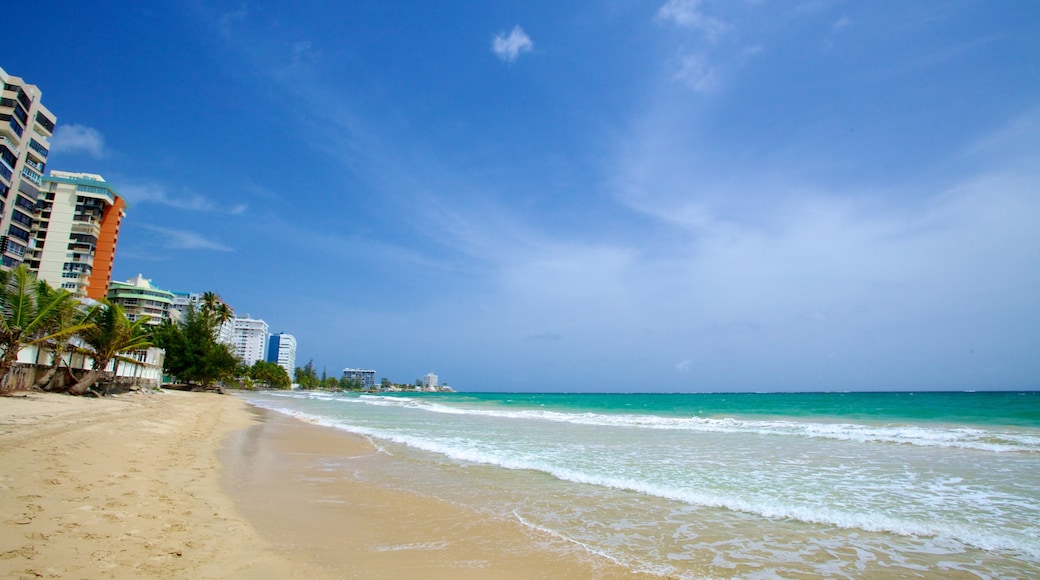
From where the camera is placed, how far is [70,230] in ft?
208

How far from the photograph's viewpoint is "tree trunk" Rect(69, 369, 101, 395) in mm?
24453

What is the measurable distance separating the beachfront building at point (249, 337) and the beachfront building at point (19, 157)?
14341cm

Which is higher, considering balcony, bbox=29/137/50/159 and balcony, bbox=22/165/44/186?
balcony, bbox=29/137/50/159

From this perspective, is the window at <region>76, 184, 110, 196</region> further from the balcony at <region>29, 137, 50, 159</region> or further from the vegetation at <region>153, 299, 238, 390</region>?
the vegetation at <region>153, 299, 238, 390</region>

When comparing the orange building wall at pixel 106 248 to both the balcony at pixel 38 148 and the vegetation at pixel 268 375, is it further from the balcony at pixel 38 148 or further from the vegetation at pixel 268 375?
the vegetation at pixel 268 375

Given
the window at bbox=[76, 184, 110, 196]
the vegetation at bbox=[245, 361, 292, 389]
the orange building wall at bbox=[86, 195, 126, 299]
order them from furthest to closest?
the vegetation at bbox=[245, 361, 292, 389] < the orange building wall at bbox=[86, 195, 126, 299] < the window at bbox=[76, 184, 110, 196]

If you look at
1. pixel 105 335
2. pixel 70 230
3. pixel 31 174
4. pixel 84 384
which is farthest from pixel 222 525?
pixel 70 230

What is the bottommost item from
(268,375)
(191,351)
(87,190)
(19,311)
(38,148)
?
(268,375)

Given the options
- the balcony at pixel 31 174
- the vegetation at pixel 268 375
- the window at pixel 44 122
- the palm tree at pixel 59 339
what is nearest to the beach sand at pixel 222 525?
the palm tree at pixel 59 339

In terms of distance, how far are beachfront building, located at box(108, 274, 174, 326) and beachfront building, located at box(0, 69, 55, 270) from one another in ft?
127

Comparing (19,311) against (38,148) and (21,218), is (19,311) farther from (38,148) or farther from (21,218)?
(38,148)

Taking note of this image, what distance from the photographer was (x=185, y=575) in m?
4.29

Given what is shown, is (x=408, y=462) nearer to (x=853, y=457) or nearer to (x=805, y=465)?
(x=805, y=465)

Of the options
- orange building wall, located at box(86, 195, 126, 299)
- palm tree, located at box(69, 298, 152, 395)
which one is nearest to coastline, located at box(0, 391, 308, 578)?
palm tree, located at box(69, 298, 152, 395)
